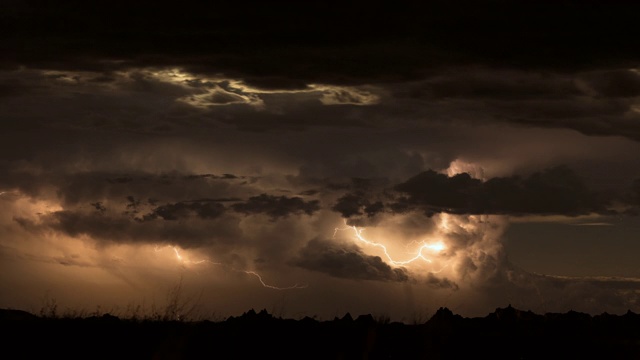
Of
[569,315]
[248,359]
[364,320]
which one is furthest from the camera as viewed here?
[569,315]

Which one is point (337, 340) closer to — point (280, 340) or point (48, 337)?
point (280, 340)

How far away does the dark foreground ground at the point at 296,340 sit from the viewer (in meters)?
15.0

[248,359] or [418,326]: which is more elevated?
[418,326]

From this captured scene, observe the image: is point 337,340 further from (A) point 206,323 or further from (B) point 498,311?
(B) point 498,311

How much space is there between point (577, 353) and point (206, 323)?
21.9ft

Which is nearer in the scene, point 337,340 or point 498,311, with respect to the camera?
point 337,340

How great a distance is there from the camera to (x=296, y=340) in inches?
606

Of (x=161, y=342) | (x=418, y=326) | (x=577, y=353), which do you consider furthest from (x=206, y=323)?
(x=577, y=353)

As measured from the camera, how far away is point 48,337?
15.5 meters

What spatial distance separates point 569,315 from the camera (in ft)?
56.9

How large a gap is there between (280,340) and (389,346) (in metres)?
1.90

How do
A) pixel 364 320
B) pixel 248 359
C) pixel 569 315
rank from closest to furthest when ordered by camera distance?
pixel 248 359 < pixel 364 320 < pixel 569 315

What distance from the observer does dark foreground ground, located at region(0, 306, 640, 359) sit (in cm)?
1496

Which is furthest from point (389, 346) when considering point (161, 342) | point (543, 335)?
point (161, 342)
